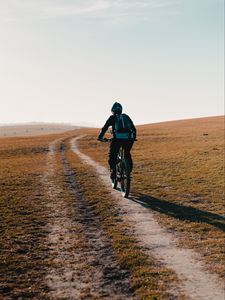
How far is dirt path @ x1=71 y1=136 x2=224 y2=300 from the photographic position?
7.34m

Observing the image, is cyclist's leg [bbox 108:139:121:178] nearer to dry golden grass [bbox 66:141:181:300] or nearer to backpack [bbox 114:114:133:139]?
backpack [bbox 114:114:133:139]

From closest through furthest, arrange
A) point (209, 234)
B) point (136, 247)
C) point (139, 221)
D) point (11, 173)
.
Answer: point (136, 247) → point (209, 234) → point (139, 221) → point (11, 173)

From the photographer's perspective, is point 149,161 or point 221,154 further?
point 221,154

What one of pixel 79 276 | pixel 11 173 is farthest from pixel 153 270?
pixel 11 173

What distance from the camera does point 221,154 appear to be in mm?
33688

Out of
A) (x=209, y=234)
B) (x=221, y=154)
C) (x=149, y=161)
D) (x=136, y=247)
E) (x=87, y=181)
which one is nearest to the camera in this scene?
(x=136, y=247)

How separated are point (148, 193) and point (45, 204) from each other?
4935mm

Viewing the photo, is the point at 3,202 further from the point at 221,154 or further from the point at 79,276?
the point at 221,154

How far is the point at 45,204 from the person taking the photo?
586 inches

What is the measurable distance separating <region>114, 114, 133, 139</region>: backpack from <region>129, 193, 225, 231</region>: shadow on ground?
2.69m

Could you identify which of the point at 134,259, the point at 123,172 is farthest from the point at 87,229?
the point at 123,172

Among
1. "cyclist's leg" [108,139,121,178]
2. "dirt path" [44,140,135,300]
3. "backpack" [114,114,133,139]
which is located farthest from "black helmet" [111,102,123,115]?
"dirt path" [44,140,135,300]

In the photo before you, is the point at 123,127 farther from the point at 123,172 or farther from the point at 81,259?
the point at 81,259

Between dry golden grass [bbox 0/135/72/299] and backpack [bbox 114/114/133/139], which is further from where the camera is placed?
backpack [bbox 114/114/133/139]
